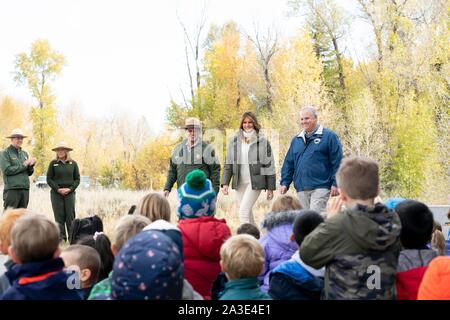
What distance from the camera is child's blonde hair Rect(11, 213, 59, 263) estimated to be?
2814 millimetres

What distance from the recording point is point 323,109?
2816 cm

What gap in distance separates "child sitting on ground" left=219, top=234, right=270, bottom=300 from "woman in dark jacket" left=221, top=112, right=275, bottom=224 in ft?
14.5

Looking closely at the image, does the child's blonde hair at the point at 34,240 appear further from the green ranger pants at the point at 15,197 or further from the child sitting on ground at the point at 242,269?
the green ranger pants at the point at 15,197

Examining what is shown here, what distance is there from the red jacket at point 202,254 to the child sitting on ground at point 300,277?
1.84 ft

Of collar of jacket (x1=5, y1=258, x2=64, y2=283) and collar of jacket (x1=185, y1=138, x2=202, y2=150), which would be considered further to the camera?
collar of jacket (x1=185, y1=138, x2=202, y2=150)

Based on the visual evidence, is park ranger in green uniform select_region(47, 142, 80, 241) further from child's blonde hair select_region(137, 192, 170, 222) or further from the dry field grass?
child's blonde hair select_region(137, 192, 170, 222)

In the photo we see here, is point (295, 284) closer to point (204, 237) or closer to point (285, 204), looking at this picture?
point (204, 237)

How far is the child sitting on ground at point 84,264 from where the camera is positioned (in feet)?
11.7

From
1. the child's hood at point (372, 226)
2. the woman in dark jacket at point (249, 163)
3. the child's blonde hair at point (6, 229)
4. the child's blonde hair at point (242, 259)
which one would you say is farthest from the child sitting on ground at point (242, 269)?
the woman in dark jacket at point (249, 163)

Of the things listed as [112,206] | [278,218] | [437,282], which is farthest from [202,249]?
[112,206]

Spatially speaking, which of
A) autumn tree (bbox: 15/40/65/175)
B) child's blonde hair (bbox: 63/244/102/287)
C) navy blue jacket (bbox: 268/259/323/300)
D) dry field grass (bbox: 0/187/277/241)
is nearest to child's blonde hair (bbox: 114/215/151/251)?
child's blonde hair (bbox: 63/244/102/287)
